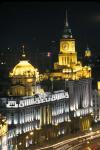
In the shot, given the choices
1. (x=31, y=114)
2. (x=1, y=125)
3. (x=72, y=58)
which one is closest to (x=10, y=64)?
(x=72, y=58)

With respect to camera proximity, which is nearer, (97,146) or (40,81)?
(97,146)

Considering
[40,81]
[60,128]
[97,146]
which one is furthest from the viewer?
[40,81]

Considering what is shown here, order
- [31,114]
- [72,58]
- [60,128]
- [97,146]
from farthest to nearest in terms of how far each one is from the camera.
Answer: [72,58], [60,128], [31,114], [97,146]

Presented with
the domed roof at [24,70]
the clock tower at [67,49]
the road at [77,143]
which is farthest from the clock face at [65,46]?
the road at [77,143]

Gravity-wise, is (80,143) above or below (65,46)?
below

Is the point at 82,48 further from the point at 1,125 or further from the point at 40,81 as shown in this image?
the point at 1,125

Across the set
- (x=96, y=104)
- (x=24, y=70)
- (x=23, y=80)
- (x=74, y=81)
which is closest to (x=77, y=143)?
(x=23, y=80)

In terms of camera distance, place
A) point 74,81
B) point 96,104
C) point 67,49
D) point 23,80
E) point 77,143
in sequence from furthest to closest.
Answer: point 96,104 → point 67,49 → point 74,81 → point 23,80 → point 77,143

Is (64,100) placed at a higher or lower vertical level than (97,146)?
higher

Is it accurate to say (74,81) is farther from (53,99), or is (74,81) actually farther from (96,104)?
(96,104)

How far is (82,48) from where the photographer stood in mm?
29875

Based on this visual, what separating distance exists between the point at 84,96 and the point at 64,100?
1892 mm

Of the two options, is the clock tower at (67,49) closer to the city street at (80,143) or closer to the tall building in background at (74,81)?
the tall building in background at (74,81)


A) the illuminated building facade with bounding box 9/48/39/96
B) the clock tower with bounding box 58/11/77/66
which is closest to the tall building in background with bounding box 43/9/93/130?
the clock tower with bounding box 58/11/77/66
